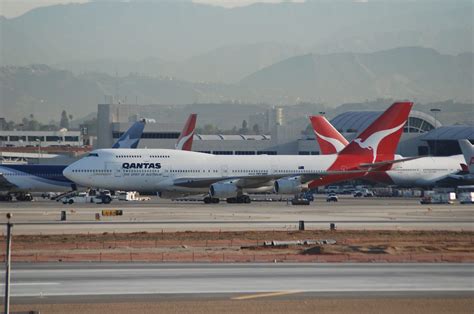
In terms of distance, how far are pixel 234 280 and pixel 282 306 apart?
18.4 ft

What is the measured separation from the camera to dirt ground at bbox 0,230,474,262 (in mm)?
41188

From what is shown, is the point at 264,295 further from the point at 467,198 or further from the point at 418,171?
the point at 418,171

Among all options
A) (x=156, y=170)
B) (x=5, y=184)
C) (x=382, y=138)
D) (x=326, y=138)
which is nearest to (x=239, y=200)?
(x=156, y=170)

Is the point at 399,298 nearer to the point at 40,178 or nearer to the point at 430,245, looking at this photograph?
the point at 430,245

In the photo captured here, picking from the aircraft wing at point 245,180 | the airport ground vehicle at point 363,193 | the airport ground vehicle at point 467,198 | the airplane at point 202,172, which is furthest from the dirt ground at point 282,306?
the airport ground vehicle at point 363,193

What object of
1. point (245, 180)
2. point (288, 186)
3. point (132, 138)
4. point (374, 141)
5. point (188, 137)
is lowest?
point (288, 186)

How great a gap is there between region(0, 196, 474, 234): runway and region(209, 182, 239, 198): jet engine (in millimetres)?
2586

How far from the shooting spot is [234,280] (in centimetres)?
3391

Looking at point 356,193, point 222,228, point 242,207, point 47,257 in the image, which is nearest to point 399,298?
point 47,257

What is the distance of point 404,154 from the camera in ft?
470

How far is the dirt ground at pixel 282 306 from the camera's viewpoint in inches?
1088

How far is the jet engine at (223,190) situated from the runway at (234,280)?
48.1 meters

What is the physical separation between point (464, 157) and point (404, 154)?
89.8 feet

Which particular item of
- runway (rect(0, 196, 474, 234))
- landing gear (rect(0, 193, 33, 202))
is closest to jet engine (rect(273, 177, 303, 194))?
runway (rect(0, 196, 474, 234))
